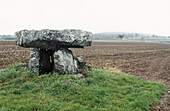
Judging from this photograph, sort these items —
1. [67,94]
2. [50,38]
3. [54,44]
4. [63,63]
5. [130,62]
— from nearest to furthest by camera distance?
[67,94]
[50,38]
[63,63]
[54,44]
[130,62]

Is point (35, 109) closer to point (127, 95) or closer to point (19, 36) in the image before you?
point (127, 95)

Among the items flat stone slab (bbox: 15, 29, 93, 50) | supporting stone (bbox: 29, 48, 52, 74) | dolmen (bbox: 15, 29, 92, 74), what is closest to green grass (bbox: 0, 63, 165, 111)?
supporting stone (bbox: 29, 48, 52, 74)

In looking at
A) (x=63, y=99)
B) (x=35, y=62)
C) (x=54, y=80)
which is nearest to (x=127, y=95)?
(x=63, y=99)

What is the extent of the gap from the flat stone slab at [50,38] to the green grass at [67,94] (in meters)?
2.26

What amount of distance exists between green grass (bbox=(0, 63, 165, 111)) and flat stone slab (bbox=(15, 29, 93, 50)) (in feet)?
7.43

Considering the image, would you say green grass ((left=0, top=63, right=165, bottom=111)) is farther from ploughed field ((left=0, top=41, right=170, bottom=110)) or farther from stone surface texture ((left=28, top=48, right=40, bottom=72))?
ploughed field ((left=0, top=41, right=170, bottom=110))

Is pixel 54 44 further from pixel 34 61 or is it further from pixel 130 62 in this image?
pixel 130 62

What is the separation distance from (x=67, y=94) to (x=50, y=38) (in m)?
4.38

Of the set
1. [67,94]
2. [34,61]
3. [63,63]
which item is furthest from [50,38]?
[67,94]

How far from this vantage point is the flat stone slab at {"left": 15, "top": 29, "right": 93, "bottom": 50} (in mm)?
10508

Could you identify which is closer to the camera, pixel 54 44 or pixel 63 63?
pixel 63 63

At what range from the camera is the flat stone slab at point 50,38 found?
414 inches

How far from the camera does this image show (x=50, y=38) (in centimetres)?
1055

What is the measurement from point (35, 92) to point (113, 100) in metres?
4.49
